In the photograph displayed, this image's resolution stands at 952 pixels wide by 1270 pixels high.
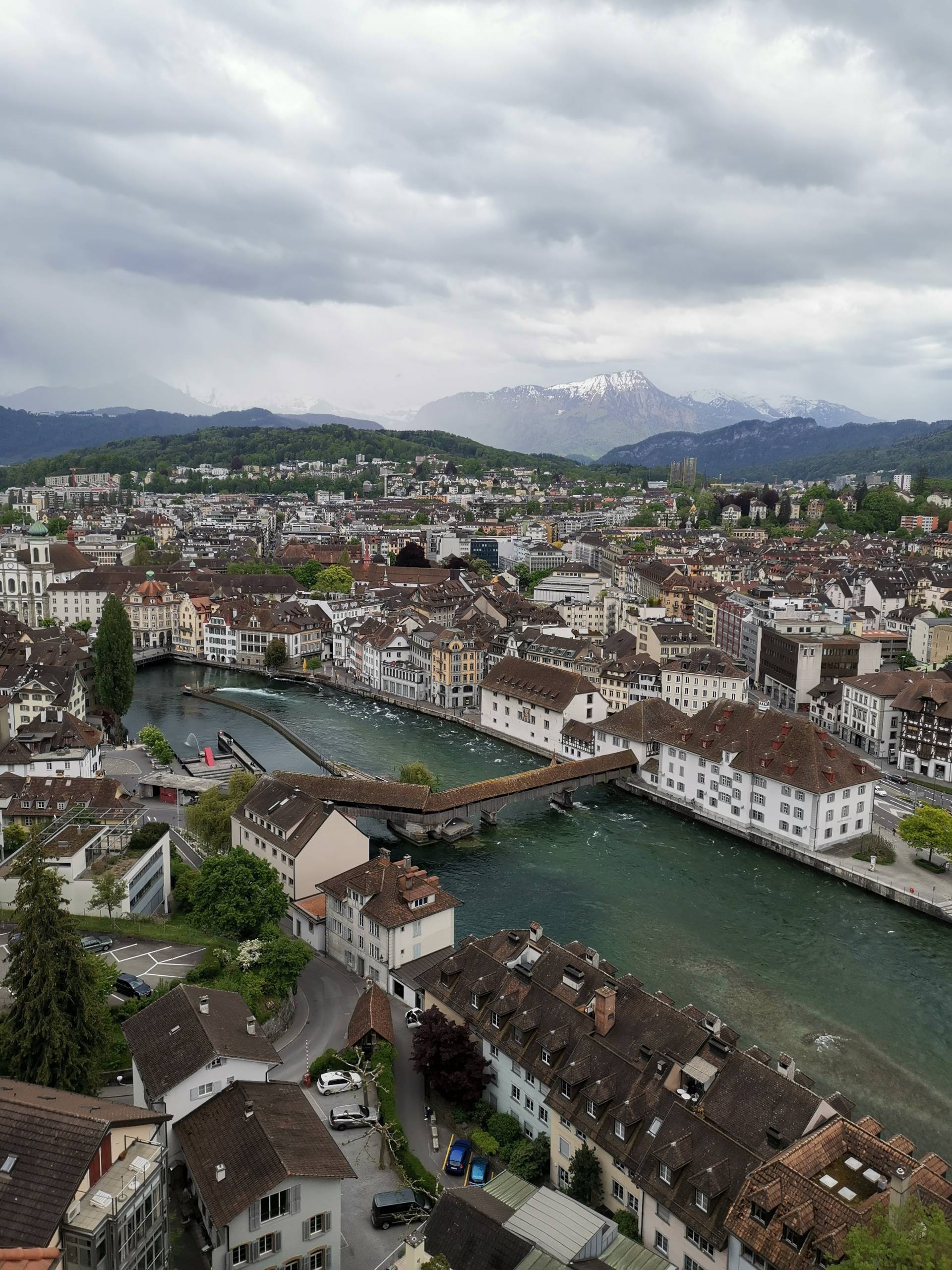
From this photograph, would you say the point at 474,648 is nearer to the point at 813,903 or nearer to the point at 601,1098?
the point at 813,903

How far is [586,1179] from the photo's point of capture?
15539 millimetres

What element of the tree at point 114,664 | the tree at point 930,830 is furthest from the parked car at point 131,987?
the tree at point 114,664

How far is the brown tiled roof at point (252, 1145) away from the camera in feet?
43.0

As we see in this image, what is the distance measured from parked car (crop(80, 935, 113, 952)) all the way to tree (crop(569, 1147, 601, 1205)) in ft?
38.4

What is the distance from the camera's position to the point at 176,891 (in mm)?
25797

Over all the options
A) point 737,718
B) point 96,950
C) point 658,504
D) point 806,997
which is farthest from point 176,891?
point 658,504

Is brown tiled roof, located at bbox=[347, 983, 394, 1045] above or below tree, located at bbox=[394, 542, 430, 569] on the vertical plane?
below

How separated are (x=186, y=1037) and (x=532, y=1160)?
6.12 metres

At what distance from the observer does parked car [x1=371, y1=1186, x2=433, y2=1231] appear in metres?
15.0

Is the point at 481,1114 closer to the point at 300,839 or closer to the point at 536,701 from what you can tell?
the point at 300,839

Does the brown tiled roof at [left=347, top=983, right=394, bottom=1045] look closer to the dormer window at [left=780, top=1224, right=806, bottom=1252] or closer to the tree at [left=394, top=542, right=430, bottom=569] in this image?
the dormer window at [left=780, top=1224, right=806, bottom=1252]

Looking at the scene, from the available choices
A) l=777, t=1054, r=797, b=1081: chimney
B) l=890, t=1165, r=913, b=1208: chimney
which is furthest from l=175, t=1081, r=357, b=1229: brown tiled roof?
l=777, t=1054, r=797, b=1081: chimney

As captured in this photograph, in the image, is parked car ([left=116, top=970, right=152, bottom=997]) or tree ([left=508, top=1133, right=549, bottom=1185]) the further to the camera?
parked car ([left=116, top=970, right=152, bottom=997])

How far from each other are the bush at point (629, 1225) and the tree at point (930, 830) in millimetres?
19639
